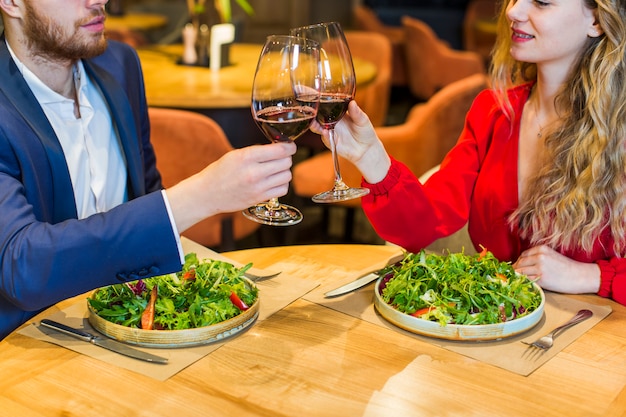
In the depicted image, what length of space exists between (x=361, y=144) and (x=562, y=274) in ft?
1.74

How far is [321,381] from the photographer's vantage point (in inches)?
54.4

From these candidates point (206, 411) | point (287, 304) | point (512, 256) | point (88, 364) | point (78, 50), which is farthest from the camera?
point (512, 256)

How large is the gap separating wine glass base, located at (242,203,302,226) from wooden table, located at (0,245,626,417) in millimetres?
203

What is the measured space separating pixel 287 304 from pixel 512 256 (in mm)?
803

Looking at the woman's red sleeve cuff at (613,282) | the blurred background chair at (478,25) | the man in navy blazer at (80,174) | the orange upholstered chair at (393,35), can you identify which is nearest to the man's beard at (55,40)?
the man in navy blazer at (80,174)

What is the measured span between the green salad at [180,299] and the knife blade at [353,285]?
18 cm

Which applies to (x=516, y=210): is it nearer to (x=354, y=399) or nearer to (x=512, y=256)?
(x=512, y=256)

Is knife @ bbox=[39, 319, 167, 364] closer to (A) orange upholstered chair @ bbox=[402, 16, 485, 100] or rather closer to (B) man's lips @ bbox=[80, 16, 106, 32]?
(B) man's lips @ bbox=[80, 16, 106, 32]

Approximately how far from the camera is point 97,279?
4.94ft

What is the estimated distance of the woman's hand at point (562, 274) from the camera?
1.78 m

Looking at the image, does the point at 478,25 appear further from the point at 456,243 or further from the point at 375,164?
the point at 375,164

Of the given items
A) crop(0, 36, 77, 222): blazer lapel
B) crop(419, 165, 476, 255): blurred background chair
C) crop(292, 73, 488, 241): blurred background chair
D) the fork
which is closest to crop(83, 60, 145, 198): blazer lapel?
crop(0, 36, 77, 222): blazer lapel

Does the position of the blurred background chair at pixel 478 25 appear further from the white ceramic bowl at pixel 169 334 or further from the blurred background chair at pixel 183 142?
the white ceramic bowl at pixel 169 334

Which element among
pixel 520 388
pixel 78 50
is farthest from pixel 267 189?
pixel 78 50
